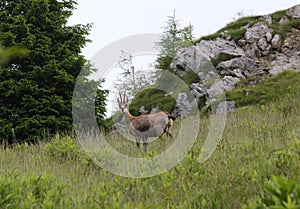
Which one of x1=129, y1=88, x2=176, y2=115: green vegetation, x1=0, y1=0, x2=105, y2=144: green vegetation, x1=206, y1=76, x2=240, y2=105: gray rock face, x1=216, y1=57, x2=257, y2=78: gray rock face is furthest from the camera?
x1=129, y1=88, x2=176, y2=115: green vegetation

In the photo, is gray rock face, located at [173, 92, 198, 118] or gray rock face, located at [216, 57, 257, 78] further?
gray rock face, located at [216, 57, 257, 78]

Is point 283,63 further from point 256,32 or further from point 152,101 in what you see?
point 152,101

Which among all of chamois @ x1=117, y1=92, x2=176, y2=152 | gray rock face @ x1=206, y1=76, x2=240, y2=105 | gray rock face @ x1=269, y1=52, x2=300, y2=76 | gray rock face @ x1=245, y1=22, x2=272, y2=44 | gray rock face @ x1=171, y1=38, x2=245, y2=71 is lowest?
chamois @ x1=117, y1=92, x2=176, y2=152

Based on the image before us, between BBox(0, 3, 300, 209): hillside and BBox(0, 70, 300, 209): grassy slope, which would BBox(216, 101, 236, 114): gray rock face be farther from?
BBox(0, 70, 300, 209): grassy slope

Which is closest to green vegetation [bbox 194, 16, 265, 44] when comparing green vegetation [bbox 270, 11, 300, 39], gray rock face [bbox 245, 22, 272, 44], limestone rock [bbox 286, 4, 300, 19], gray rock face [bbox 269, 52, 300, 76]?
gray rock face [bbox 245, 22, 272, 44]

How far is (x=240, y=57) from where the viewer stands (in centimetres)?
1880

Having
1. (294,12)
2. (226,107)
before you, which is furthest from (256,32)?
(226,107)

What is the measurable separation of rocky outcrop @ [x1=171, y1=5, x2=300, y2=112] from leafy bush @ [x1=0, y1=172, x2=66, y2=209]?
1266 cm

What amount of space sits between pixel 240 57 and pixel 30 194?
1675 centimetres

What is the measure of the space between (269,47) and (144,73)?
12.8 meters

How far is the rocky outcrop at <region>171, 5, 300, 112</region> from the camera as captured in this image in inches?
685

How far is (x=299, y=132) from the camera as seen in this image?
290 inches

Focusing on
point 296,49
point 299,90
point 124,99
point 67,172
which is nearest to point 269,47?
point 296,49

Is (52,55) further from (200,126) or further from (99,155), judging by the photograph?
(99,155)
